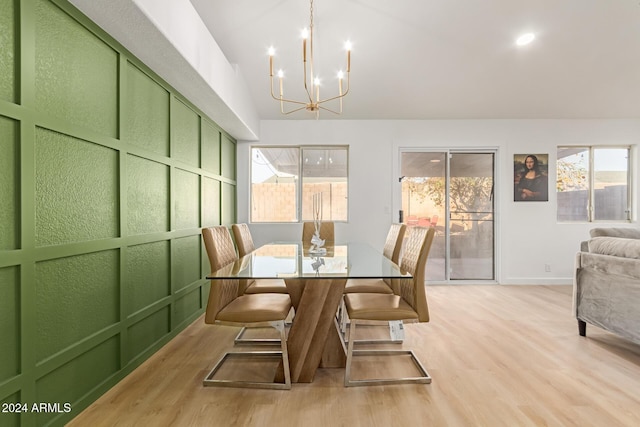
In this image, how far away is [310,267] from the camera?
204 cm

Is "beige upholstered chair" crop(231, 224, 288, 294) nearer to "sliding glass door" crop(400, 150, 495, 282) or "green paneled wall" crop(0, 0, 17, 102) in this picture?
"green paneled wall" crop(0, 0, 17, 102)

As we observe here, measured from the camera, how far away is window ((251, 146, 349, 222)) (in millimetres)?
4895

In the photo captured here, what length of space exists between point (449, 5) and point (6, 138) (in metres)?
3.41

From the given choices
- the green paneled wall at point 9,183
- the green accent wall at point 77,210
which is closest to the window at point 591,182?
the green accent wall at point 77,210

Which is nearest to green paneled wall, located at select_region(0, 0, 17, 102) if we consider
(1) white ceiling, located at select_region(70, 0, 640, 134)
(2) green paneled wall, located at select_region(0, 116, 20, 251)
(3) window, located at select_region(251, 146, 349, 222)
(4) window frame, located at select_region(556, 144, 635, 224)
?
(2) green paneled wall, located at select_region(0, 116, 20, 251)

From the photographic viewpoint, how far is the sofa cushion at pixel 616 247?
2.38 m

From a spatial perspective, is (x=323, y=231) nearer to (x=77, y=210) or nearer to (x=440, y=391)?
(x=440, y=391)

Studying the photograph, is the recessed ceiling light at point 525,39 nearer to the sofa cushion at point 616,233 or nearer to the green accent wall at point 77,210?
the sofa cushion at point 616,233

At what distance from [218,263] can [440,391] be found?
5.08 ft

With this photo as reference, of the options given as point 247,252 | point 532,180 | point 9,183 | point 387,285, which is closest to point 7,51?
point 9,183

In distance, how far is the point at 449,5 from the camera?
3041 millimetres

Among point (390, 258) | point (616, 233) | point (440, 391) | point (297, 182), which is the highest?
point (297, 182)

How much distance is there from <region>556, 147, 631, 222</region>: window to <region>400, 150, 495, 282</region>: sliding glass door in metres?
1.08

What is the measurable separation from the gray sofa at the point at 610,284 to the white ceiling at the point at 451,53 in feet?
6.77
